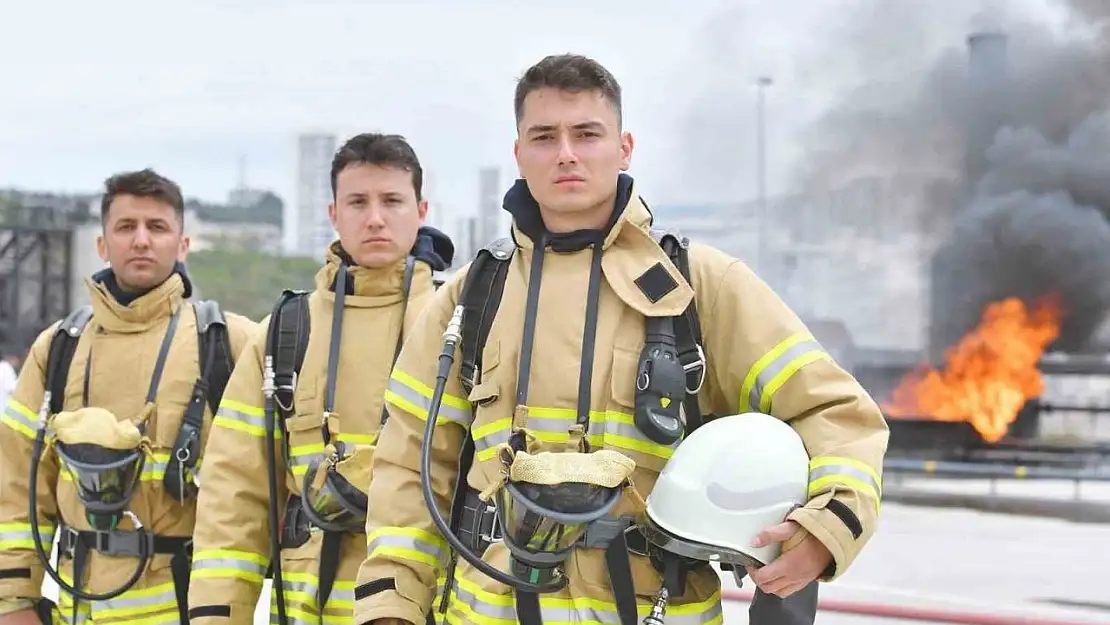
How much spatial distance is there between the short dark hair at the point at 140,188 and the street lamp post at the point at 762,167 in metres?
19.0

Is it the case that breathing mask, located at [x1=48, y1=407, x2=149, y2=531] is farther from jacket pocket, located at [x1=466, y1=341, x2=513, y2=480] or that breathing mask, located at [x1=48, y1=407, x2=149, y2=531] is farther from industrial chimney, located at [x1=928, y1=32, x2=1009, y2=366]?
industrial chimney, located at [x1=928, y1=32, x2=1009, y2=366]

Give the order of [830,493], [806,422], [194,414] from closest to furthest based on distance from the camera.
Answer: [830,493]
[806,422]
[194,414]

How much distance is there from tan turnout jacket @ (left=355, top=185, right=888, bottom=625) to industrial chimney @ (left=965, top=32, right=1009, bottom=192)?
1991 centimetres

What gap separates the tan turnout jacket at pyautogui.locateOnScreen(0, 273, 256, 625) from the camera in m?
3.07

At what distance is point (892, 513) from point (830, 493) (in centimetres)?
994

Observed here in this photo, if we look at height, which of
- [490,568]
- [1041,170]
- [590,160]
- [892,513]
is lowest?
[892,513]

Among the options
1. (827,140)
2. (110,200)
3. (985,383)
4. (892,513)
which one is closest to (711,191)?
(827,140)

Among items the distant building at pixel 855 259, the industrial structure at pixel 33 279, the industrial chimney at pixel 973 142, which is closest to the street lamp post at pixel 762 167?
the distant building at pixel 855 259

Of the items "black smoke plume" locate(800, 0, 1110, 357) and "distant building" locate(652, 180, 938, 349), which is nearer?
"black smoke plume" locate(800, 0, 1110, 357)

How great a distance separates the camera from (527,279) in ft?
6.49

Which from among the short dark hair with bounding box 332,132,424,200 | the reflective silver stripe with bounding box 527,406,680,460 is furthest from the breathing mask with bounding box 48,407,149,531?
the reflective silver stripe with bounding box 527,406,680,460

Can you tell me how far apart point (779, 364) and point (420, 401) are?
25.7 inches

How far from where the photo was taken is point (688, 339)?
1.87 meters

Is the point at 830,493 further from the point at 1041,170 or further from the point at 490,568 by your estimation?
the point at 1041,170
